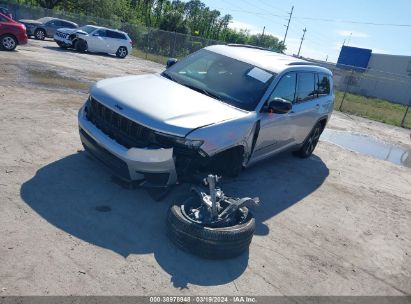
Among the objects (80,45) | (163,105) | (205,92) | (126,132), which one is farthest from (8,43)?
(163,105)

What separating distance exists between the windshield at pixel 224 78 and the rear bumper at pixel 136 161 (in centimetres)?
140

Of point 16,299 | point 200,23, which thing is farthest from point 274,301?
point 200,23

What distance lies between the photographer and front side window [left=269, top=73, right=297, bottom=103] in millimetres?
5466

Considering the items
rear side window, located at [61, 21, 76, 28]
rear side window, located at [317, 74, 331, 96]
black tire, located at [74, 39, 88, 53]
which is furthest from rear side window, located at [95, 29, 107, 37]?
rear side window, located at [317, 74, 331, 96]

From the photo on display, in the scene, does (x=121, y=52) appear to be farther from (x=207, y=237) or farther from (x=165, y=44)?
(x=207, y=237)

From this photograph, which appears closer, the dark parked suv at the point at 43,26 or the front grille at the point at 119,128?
the front grille at the point at 119,128

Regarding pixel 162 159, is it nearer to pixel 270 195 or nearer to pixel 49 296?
pixel 49 296

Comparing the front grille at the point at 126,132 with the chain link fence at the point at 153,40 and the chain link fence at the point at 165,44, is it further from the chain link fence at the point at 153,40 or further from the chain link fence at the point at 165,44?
the chain link fence at the point at 153,40

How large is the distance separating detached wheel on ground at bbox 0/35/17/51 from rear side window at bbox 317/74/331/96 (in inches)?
498

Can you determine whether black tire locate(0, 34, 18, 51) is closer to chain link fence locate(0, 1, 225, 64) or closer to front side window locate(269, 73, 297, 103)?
chain link fence locate(0, 1, 225, 64)

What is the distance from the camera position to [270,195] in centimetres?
565

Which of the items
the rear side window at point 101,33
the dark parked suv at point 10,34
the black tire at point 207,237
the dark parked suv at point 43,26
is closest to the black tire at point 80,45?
the rear side window at point 101,33

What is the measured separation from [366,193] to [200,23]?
80.0 meters

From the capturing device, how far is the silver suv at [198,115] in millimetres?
4121
